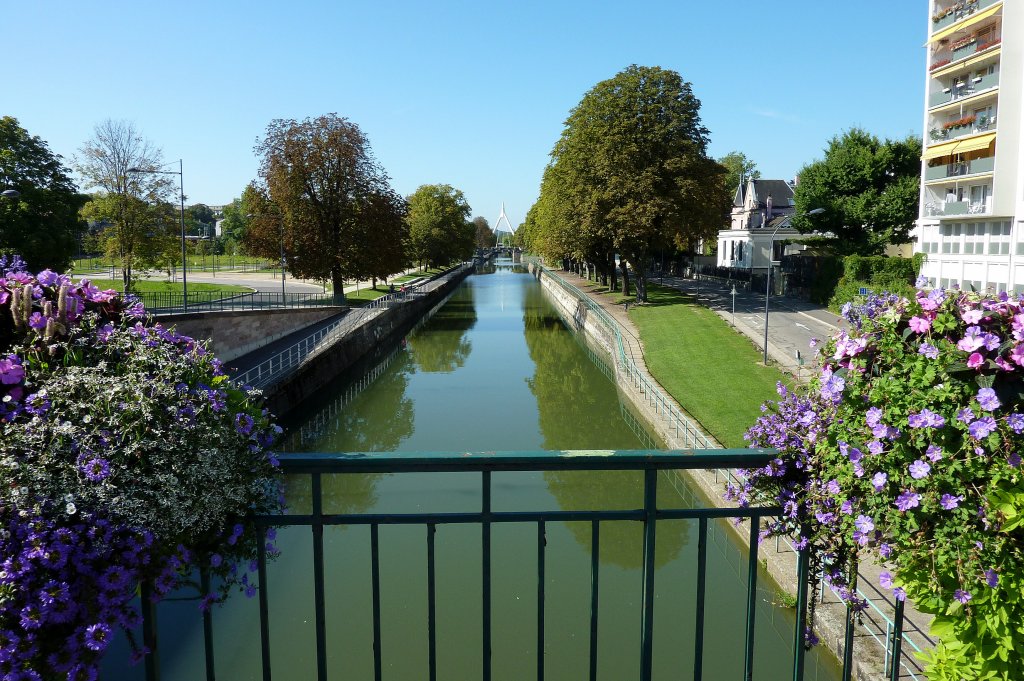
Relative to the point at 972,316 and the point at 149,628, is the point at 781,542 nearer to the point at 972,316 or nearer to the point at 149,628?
the point at 972,316

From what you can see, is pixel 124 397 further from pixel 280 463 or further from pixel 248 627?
pixel 248 627

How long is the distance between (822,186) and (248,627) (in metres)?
38.1

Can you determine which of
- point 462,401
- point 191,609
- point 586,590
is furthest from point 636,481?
point 462,401

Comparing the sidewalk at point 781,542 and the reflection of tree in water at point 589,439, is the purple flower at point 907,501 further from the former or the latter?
the reflection of tree in water at point 589,439

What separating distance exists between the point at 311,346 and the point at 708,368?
14465 mm

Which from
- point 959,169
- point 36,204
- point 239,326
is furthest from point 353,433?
point 959,169

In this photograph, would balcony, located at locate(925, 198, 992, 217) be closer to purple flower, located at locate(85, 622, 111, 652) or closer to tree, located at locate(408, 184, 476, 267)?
purple flower, located at locate(85, 622, 111, 652)

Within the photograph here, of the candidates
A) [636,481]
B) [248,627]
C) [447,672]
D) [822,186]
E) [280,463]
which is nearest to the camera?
[280,463]

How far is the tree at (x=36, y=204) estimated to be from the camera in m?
26.2

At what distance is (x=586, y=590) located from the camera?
1162 centimetres

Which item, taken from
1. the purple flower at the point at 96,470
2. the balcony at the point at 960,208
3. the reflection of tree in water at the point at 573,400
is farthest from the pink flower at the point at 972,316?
the balcony at the point at 960,208

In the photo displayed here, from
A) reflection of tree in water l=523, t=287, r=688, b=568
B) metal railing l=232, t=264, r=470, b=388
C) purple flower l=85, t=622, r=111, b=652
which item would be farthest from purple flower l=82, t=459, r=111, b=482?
reflection of tree in water l=523, t=287, r=688, b=568

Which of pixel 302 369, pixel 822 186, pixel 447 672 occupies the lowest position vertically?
pixel 447 672

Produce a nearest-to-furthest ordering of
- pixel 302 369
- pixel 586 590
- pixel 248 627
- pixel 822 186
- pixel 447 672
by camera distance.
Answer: pixel 447 672
pixel 248 627
pixel 586 590
pixel 302 369
pixel 822 186
